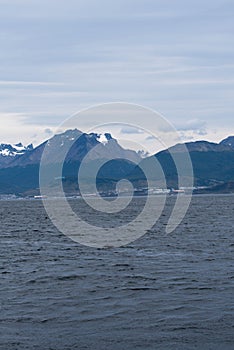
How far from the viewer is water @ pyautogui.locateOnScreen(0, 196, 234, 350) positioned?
104ft

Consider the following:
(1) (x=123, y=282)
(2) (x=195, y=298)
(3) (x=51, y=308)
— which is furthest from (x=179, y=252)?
(3) (x=51, y=308)

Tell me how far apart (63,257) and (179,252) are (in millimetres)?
11427

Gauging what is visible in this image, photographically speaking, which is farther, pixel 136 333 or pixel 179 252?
pixel 179 252

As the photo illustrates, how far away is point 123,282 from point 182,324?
12.6 meters

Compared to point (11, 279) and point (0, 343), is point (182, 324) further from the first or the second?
point (11, 279)

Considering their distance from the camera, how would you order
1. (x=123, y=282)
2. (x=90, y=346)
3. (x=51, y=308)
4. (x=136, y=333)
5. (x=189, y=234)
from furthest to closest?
(x=189, y=234) → (x=123, y=282) → (x=51, y=308) → (x=136, y=333) → (x=90, y=346)

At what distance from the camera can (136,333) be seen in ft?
107

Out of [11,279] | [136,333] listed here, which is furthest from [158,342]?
[11,279]

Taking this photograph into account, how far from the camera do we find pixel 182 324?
3419 cm

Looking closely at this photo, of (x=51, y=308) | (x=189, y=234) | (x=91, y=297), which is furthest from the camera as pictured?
(x=189, y=234)

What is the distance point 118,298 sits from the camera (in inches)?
1618

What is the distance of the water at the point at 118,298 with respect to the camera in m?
31.8

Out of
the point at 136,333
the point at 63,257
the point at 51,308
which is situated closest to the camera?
the point at 136,333

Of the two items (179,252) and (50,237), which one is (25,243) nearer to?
(50,237)
